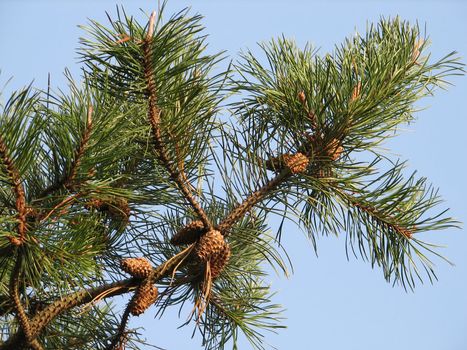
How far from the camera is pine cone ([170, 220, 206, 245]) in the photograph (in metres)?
1.76

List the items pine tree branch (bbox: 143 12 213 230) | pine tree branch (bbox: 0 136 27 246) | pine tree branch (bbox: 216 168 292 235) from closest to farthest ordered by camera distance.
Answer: pine tree branch (bbox: 0 136 27 246) → pine tree branch (bbox: 143 12 213 230) → pine tree branch (bbox: 216 168 292 235)

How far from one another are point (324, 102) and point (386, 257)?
0.41m

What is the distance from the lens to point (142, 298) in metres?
1.71

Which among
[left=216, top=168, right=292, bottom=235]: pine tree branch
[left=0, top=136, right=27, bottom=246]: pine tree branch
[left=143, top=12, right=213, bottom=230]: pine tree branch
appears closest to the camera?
[left=0, top=136, right=27, bottom=246]: pine tree branch

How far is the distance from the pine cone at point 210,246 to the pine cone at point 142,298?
0.43ft

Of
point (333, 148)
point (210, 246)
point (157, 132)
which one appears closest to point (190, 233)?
point (210, 246)

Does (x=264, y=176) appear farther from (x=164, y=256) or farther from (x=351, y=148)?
(x=164, y=256)

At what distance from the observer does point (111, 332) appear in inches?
77.2

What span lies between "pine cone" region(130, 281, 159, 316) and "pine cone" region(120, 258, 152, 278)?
0.02 meters

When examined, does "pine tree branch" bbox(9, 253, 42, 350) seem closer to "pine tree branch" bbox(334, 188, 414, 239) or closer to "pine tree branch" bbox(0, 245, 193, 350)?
"pine tree branch" bbox(0, 245, 193, 350)

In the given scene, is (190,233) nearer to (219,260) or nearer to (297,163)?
(219,260)

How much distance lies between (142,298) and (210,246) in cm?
19

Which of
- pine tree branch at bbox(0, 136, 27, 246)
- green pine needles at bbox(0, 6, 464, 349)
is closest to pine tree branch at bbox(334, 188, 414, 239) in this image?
green pine needles at bbox(0, 6, 464, 349)

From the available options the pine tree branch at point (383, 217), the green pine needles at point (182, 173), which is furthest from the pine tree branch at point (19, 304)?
the pine tree branch at point (383, 217)
